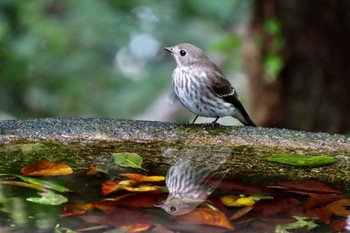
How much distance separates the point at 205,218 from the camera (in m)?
2.37

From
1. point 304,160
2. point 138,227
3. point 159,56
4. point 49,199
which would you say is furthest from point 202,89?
point 159,56

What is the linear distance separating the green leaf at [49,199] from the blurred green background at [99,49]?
3760mm

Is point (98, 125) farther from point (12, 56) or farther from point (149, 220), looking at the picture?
point (12, 56)

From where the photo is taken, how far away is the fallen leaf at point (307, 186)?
2.83 m

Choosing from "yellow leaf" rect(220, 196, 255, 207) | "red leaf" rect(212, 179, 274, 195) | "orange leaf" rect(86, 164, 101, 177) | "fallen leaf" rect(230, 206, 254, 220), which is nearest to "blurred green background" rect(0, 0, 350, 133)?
"orange leaf" rect(86, 164, 101, 177)

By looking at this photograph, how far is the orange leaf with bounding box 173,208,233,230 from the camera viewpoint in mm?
2304

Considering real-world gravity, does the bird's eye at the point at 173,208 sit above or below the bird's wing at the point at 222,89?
below

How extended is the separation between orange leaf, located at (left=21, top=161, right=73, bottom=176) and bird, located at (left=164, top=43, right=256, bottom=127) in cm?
158

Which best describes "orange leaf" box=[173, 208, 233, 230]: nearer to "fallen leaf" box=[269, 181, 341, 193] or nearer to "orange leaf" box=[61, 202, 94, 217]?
"orange leaf" box=[61, 202, 94, 217]

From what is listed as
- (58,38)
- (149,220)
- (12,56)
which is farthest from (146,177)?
(58,38)

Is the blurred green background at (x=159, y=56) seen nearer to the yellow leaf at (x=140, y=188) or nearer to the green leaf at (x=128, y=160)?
the green leaf at (x=128, y=160)

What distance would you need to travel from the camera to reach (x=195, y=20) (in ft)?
27.9

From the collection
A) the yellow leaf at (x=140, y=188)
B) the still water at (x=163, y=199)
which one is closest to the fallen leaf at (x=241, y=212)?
the still water at (x=163, y=199)

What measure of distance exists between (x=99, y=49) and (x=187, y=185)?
5.70 meters
